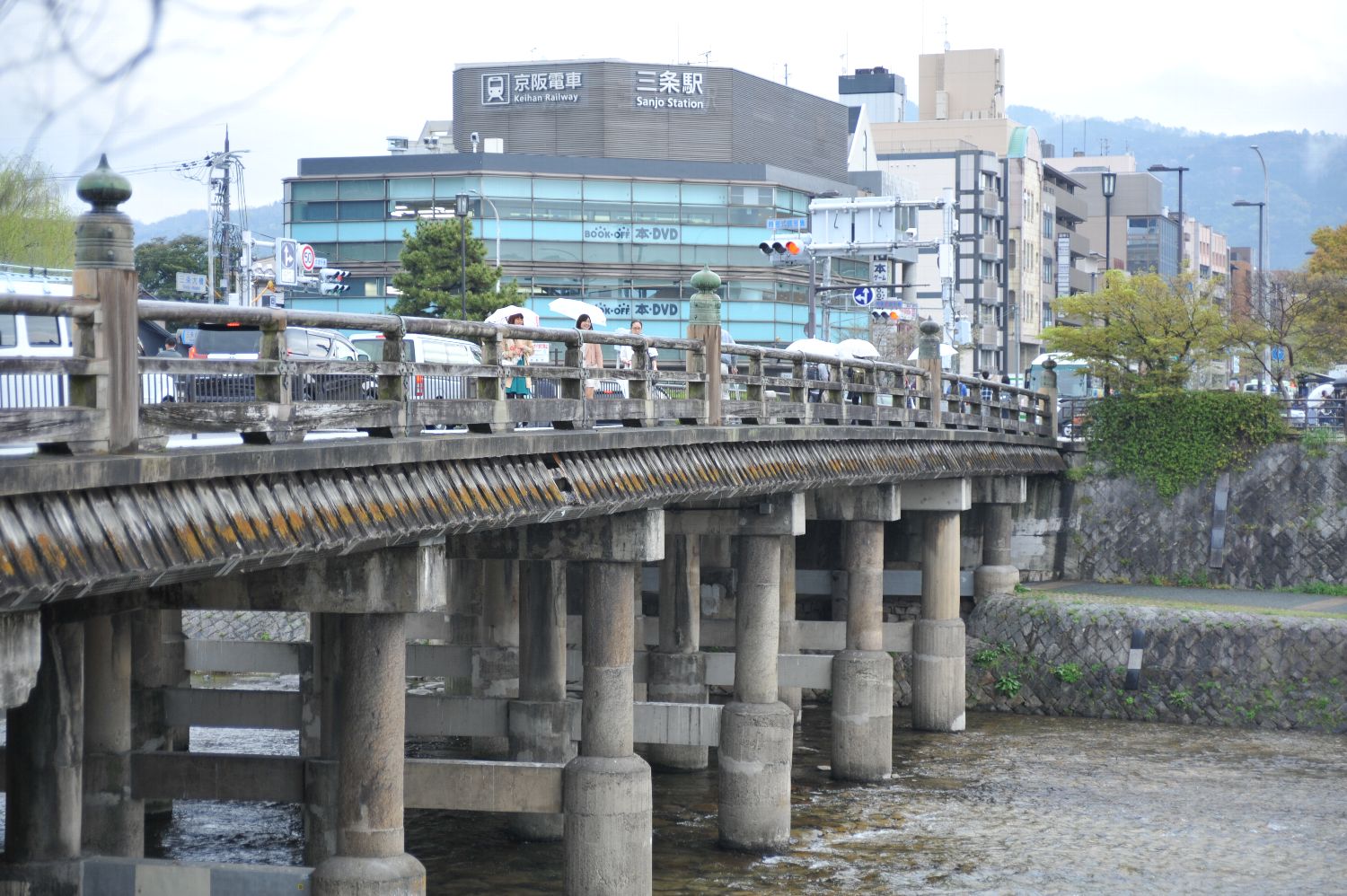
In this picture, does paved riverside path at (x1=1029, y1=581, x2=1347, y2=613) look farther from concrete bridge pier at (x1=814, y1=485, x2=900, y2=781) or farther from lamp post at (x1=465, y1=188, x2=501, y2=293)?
lamp post at (x1=465, y1=188, x2=501, y2=293)

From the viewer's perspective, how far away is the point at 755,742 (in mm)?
20203

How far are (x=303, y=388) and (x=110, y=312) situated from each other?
2370mm

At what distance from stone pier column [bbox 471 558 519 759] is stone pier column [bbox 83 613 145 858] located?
20.8 feet

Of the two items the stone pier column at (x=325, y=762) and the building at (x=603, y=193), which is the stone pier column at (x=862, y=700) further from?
the building at (x=603, y=193)

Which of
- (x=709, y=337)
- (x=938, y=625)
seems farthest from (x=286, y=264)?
(x=709, y=337)

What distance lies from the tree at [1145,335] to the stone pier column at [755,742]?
69.3 feet

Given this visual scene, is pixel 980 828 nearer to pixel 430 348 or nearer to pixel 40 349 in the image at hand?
pixel 430 348

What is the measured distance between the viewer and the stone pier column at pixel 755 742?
66.3 feet

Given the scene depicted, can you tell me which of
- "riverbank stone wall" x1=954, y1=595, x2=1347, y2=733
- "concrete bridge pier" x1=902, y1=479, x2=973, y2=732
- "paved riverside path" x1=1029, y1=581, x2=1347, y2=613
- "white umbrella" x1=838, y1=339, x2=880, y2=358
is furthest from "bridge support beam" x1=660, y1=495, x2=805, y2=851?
"white umbrella" x1=838, y1=339, x2=880, y2=358

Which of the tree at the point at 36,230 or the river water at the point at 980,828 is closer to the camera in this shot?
the river water at the point at 980,828

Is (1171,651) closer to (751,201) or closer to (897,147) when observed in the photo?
(751,201)

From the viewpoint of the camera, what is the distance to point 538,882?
1872 cm

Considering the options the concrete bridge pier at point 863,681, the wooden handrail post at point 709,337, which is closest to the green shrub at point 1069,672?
the concrete bridge pier at point 863,681

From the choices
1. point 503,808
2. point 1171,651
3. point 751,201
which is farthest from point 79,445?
point 751,201
